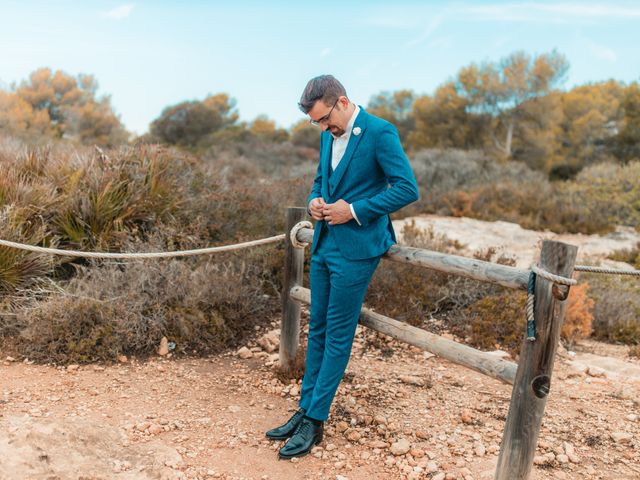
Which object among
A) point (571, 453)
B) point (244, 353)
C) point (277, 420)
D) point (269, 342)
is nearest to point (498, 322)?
point (571, 453)

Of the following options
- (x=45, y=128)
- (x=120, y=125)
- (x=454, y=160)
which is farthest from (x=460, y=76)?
(x=45, y=128)

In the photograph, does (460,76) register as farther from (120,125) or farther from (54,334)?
Result: (54,334)

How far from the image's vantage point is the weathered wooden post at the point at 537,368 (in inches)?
97.1

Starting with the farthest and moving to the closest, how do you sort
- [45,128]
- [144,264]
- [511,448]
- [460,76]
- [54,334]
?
1. [460,76]
2. [45,128]
3. [144,264]
4. [54,334]
5. [511,448]

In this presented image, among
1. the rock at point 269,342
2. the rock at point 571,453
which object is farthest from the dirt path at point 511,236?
the rock at point 571,453

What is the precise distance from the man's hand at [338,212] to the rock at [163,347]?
7.55 feet

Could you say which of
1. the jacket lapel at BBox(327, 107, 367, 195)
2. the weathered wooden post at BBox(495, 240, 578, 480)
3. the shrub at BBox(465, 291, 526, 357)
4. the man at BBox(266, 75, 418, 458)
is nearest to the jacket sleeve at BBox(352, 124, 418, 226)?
the man at BBox(266, 75, 418, 458)

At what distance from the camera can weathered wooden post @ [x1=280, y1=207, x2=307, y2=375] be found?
158 inches

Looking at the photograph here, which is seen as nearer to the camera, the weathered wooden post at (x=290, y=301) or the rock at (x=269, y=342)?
the weathered wooden post at (x=290, y=301)

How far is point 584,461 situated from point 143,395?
2882 millimetres

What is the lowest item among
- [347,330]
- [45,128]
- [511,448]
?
[511,448]

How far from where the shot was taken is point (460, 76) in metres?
24.5

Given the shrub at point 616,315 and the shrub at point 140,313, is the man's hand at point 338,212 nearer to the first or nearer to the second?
the shrub at point 140,313

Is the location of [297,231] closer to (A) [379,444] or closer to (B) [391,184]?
(B) [391,184]
